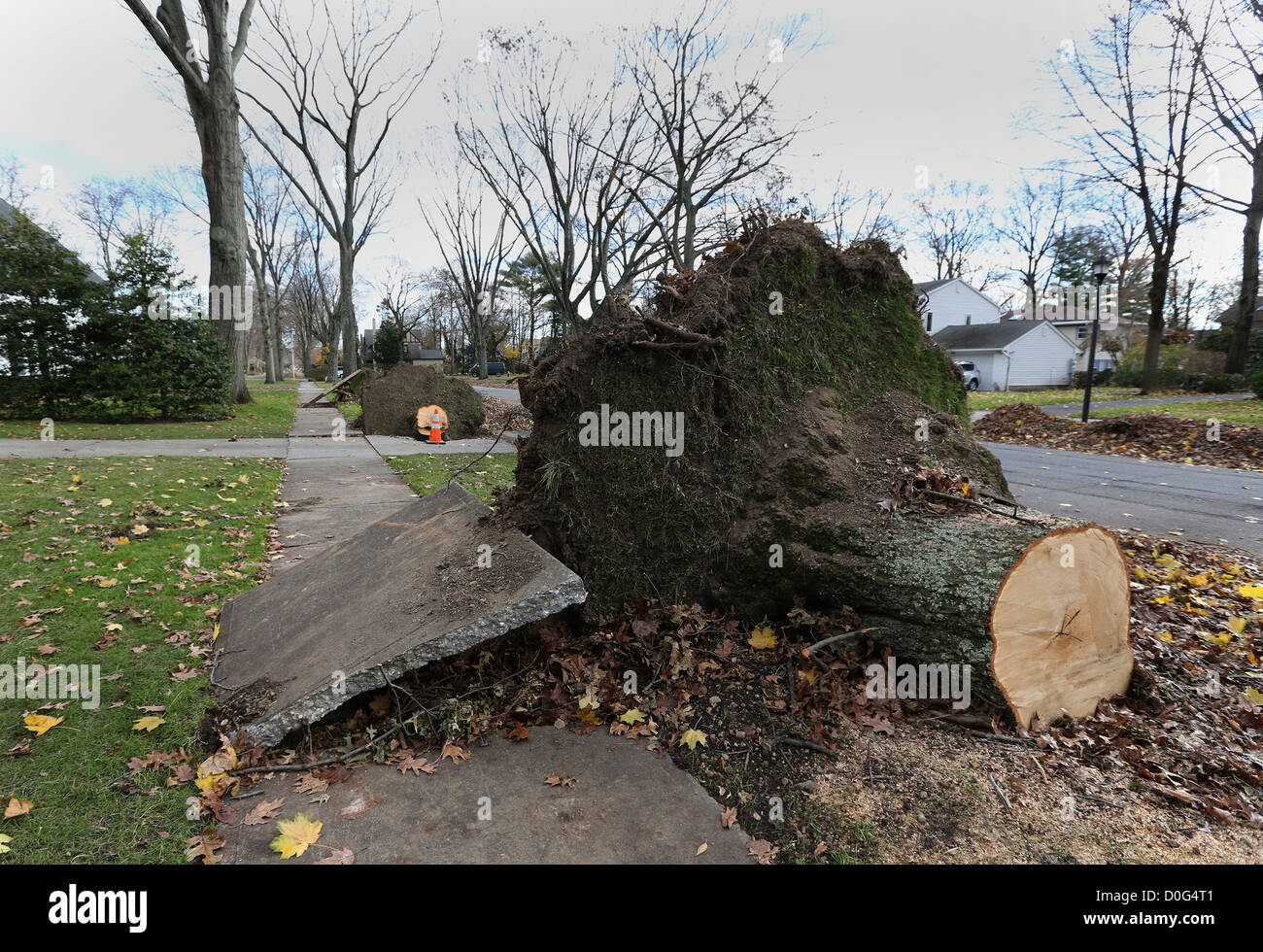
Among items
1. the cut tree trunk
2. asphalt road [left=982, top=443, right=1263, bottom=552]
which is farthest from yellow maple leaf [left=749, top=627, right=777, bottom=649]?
asphalt road [left=982, top=443, right=1263, bottom=552]

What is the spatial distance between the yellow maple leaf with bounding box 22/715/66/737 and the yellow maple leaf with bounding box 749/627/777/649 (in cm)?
345

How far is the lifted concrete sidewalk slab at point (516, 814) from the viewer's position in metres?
2.29

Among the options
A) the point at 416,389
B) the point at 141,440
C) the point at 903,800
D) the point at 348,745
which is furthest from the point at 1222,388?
the point at 141,440

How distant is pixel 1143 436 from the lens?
13.2 m

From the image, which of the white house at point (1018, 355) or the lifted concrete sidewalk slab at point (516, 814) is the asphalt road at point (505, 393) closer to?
the lifted concrete sidewalk slab at point (516, 814)

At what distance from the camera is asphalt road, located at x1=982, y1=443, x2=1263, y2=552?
6.46 m

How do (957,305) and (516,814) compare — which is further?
(957,305)

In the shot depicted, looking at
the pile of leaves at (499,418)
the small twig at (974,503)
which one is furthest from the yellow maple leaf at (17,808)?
the pile of leaves at (499,418)

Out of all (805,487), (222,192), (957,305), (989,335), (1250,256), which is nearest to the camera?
(805,487)

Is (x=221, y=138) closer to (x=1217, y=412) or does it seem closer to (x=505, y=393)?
(x=505, y=393)

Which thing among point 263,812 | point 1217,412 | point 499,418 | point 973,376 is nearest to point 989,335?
point 973,376

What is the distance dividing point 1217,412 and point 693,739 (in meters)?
19.4

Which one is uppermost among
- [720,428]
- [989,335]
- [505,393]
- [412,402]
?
[989,335]

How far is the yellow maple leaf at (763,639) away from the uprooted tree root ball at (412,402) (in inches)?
464
